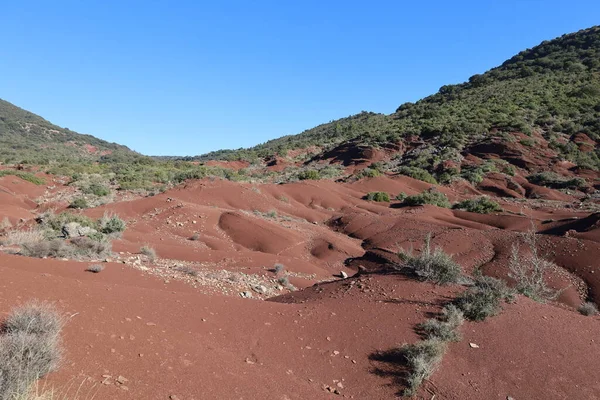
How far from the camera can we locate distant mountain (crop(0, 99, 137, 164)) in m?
74.7

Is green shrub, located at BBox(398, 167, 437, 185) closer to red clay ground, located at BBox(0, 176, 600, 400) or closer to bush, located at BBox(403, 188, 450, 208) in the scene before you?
bush, located at BBox(403, 188, 450, 208)

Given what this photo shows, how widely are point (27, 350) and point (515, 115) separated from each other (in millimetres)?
54914

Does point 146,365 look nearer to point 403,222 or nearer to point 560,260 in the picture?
point 560,260

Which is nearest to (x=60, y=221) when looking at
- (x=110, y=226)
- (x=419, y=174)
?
(x=110, y=226)

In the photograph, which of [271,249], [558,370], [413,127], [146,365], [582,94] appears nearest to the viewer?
[146,365]

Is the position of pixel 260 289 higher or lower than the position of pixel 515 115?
lower

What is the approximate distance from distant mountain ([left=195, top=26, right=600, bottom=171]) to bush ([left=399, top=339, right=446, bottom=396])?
35931mm

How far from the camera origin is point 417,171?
124 ft

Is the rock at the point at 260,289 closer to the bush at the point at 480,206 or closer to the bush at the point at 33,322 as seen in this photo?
the bush at the point at 33,322

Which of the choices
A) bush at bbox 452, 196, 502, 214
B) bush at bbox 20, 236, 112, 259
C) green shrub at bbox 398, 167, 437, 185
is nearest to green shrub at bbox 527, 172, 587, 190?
green shrub at bbox 398, 167, 437, 185

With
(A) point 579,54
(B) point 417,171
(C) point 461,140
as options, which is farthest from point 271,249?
(A) point 579,54

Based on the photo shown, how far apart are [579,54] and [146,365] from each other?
288ft

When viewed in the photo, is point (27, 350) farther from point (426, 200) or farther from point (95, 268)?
point (426, 200)

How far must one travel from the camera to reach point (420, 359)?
5715 millimetres
